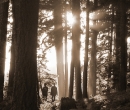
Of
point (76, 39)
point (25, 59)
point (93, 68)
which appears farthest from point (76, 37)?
point (25, 59)

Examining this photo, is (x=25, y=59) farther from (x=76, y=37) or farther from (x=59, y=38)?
(x=59, y=38)

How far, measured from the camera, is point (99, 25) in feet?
79.2

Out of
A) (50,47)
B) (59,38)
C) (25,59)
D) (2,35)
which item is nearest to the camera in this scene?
(25,59)

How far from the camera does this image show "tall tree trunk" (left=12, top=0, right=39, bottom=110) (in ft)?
23.4

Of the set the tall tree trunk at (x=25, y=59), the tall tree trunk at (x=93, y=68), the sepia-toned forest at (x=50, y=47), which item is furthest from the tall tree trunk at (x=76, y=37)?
the tall tree trunk at (x=25, y=59)

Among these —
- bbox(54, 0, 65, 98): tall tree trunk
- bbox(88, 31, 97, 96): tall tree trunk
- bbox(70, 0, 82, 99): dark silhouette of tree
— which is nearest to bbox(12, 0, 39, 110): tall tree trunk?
bbox(70, 0, 82, 99): dark silhouette of tree

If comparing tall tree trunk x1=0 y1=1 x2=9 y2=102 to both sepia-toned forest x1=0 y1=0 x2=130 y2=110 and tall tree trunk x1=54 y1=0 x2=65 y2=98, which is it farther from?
tall tree trunk x1=54 y1=0 x2=65 y2=98

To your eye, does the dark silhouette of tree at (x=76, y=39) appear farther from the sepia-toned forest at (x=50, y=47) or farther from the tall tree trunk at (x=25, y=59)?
the tall tree trunk at (x=25, y=59)

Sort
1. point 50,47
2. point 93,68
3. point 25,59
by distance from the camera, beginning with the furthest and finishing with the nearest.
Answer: point 93,68 < point 50,47 < point 25,59

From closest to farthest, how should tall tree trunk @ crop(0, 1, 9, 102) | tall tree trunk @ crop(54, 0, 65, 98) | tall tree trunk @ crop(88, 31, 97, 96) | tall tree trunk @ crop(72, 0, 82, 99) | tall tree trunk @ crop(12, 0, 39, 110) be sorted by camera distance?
tall tree trunk @ crop(12, 0, 39, 110) → tall tree trunk @ crop(0, 1, 9, 102) → tall tree trunk @ crop(72, 0, 82, 99) → tall tree trunk @ crop(54, 0, 65, 98) → tall tree trunk @ crop(88, 31, 97, 96)

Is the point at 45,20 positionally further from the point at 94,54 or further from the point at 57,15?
the point at 94,54

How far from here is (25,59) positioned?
7.12 meters

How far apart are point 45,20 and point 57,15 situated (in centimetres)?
141

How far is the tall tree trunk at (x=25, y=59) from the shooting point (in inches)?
281
